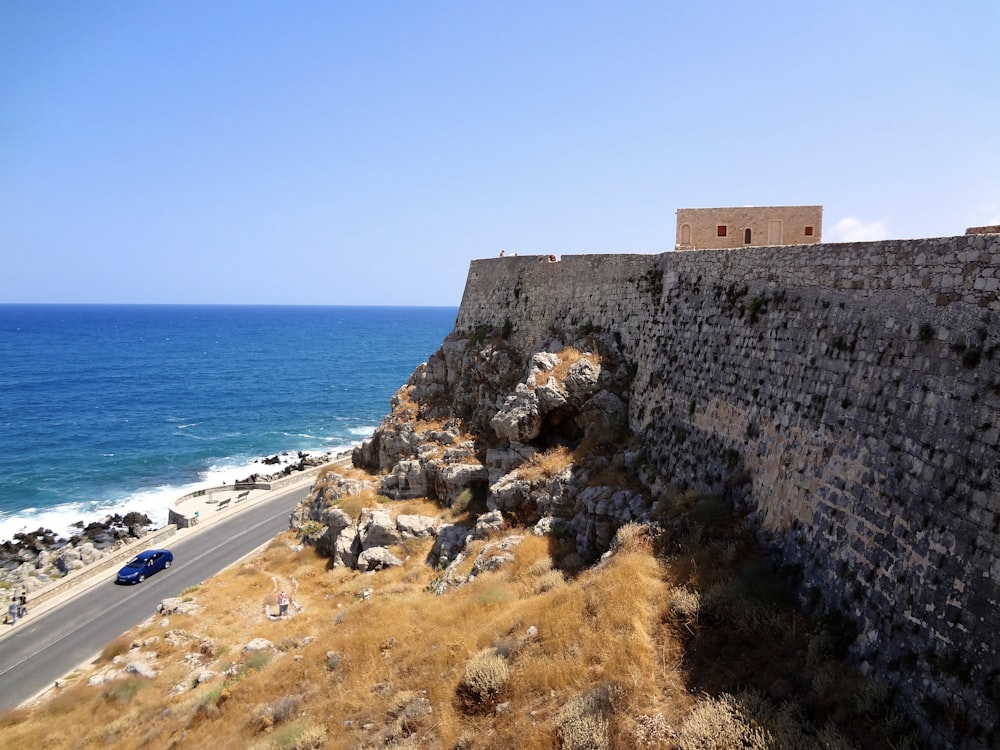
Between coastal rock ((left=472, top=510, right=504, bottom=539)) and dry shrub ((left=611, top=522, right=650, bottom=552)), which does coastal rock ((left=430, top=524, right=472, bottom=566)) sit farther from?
dry shrub ((left=611, top=522, right=650, bottom=552))

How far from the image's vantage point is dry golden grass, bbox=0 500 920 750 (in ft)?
30.5

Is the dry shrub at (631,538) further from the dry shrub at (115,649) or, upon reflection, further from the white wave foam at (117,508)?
the white wave foam at (117,508)

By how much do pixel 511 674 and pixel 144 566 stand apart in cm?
2874

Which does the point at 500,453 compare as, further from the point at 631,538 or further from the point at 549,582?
the point at 631,538

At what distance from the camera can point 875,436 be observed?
32.7 feet

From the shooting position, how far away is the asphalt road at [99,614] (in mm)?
24759

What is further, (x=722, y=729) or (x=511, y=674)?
(x=511, y=674)

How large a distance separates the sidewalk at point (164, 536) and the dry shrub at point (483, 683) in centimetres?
2786

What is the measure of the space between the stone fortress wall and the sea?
47624 millimetres

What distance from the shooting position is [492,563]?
17578 mm

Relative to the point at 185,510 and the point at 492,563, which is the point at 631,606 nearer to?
the point at 492,563

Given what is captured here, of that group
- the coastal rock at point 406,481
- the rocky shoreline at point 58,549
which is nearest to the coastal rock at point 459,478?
the coastal rock at point 406,481

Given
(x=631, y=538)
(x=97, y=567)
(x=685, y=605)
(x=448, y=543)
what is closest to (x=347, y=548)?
(x=448, y=543)

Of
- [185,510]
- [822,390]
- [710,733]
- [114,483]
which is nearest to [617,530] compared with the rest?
[822,390]
